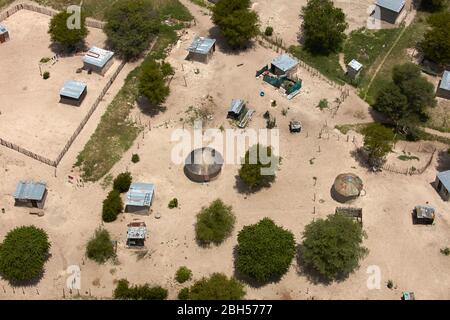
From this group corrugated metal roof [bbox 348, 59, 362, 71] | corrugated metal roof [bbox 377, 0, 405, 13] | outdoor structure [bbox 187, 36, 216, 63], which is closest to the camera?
corrugated metal roof [bbox 348, 59, 362, 71]

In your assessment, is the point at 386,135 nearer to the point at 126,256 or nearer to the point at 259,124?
the point at 259,124

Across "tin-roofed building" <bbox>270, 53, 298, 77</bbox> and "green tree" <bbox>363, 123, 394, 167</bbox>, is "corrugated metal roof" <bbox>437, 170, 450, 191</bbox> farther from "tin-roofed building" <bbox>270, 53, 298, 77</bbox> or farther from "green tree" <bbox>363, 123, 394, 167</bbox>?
"tin-roofed building" <bbox>270, 53, 298, 77</bbox>

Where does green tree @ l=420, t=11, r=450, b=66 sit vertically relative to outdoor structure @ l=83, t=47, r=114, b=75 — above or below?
above

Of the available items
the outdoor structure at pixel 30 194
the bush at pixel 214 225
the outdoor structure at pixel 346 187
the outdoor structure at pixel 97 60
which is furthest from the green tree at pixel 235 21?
the outdoor structure at pixel 30 194

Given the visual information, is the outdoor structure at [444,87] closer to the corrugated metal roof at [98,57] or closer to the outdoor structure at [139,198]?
the outdoor structure at [139,198]

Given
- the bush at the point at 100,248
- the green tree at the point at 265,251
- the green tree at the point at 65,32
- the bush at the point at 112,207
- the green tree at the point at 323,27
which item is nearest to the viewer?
the green tree at the point at 265,251

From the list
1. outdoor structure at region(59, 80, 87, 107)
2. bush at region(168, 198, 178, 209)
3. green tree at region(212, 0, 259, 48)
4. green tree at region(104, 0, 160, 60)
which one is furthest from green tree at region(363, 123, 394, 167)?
outdoor structure at region(59, 80, 87, 107)
